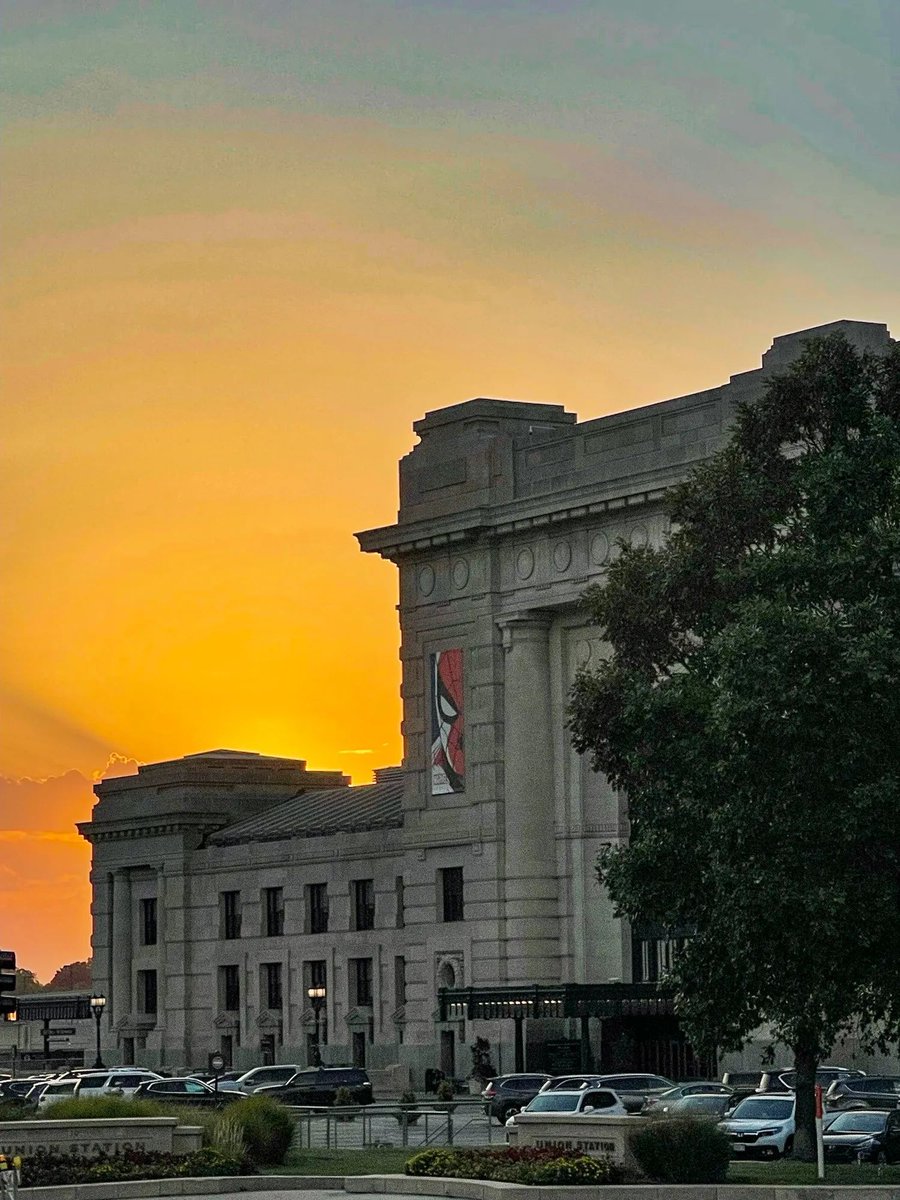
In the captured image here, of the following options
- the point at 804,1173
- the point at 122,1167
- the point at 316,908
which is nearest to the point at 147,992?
the point at 316,908

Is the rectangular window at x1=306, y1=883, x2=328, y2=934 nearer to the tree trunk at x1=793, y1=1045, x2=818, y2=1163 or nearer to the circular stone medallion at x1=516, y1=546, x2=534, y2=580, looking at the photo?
the circular stone medallion at x1=516, y1=546, x2=534, y2=580

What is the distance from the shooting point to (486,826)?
335 feet

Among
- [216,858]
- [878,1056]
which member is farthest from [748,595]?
[216,858]

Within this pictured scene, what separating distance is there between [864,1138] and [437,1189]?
1239cm

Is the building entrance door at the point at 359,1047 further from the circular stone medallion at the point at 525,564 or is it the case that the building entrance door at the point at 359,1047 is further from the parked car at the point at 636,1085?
the parked car at the point at 636,1085

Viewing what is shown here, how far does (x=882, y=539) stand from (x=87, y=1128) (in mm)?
18608

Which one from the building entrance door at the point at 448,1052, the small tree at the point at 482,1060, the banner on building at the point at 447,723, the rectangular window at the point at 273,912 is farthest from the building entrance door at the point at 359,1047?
the banner on building at the point at 447,723

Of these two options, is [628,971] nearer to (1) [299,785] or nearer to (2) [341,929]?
(2) [341,929]

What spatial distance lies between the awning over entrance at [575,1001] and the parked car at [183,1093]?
19.1 metres

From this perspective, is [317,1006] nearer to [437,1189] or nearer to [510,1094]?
[510,1094]

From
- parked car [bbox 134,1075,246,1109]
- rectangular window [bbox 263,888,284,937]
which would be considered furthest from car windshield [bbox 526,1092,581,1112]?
rectangular window [bbox 263,888,284,937]

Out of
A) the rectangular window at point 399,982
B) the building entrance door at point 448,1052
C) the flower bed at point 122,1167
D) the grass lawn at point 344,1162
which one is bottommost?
the grass lawn at point 344,1162

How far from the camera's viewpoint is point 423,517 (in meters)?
106

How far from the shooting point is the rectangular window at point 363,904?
375 feet
